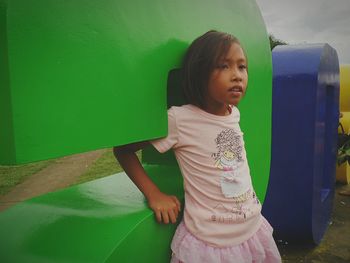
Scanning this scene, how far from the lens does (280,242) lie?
12.7ft

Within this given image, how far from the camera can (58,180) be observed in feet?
20.8

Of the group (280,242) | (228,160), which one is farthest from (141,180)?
(280,242)

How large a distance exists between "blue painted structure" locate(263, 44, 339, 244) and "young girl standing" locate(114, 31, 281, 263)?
1872 millimetres

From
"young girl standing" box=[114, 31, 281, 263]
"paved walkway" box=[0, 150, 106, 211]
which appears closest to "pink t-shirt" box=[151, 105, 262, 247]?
"young girl standing" box=[114, 31, 281, 263]

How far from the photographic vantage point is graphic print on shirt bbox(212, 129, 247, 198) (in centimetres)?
167

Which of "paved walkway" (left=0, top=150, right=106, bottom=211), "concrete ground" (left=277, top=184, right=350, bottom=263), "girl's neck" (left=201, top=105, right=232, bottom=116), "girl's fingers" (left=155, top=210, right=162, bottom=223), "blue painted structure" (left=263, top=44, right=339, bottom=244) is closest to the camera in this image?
"girl's fingers" (left=155, top=210, right=162, bottom=223)

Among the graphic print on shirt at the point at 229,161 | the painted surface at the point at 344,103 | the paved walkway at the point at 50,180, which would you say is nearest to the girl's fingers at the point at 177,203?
the graphic print on shirt at the point at 229,161

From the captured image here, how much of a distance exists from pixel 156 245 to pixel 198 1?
3.52ft

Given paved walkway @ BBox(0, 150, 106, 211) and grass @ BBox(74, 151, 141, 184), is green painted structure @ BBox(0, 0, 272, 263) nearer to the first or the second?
paved walkway @ BBox(0, 150, 106, 211)

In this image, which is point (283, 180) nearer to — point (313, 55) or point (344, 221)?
point (313, 55)

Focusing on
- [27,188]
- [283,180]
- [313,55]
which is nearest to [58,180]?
[27,188]

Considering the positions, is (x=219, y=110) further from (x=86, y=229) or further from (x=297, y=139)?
(x=297, y=139)

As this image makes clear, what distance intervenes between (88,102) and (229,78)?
645 millimetres

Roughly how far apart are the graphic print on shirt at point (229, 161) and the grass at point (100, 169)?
4.55 meters
